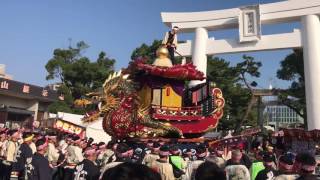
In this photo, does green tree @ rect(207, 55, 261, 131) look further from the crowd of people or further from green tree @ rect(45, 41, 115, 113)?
the crowd of people

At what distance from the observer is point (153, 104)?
1305 centimetres

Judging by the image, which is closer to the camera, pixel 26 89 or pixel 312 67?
pixel 312 67

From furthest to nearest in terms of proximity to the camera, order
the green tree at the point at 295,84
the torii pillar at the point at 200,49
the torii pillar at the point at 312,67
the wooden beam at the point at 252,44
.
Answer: the green tree at the point at 295,84
the torii pillar at the point at 200,49
the wooden beam at the point at 252,44
the torii pillar at the point at 312,67

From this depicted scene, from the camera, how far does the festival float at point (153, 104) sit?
12.5 meters

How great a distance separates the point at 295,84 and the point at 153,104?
38.5 feet

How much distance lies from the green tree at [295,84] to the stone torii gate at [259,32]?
5.23 m

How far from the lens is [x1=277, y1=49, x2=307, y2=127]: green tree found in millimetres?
21077

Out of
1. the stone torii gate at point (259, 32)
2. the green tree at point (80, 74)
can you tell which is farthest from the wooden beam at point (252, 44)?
the green tree at point (80, 74)

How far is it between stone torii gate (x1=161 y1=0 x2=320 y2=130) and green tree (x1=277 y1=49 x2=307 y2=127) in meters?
5.23

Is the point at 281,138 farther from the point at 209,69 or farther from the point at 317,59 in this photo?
the point at 209,69

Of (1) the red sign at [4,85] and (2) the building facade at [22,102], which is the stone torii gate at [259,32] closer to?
(1) the red sign at [4,85]

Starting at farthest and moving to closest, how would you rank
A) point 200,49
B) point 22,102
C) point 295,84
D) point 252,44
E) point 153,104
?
point 22,102, point 295,84, point 200,49, point 252,44, point 153,104

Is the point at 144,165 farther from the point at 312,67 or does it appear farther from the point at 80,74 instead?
the point at 80,74

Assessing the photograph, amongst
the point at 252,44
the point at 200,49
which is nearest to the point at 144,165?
the point at 252,44
